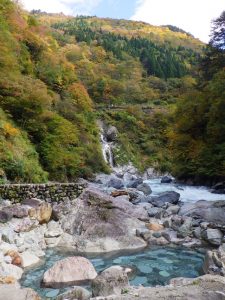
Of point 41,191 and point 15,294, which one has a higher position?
point 41,191

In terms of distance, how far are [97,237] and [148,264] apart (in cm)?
200

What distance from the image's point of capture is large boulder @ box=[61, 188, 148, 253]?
971 cm

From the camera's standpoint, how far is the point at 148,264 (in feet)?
27.9

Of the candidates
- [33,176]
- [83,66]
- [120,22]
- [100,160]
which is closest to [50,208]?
[33,176]

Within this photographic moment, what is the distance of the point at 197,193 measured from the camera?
62.6 ft

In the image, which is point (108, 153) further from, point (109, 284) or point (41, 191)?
point (109, 284)

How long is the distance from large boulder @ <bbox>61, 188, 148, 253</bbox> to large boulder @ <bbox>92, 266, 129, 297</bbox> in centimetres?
312

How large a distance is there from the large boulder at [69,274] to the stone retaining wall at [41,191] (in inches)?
166

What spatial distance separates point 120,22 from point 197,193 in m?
126

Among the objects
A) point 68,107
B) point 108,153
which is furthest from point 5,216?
point 108,153

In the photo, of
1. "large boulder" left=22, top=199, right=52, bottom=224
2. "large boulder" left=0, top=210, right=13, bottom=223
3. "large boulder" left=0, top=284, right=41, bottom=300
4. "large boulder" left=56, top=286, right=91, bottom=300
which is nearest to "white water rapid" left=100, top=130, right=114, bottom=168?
"large boulder" left=22, top=199, right=52, bottom=224

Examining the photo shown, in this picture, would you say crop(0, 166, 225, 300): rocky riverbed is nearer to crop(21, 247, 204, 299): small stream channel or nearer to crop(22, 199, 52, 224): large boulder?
crop(22, 199, 52, 224): large boulder

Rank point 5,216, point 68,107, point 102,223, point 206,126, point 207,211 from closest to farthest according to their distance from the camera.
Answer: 1. point 5,216
2. point 102,223
3. point 207,211
4. point 206,126
5. point 68,107

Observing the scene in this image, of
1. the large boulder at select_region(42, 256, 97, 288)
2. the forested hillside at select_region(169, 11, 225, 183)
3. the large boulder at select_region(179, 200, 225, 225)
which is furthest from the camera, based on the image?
the forested hillside at select_region(169, 11, 225, 183)
